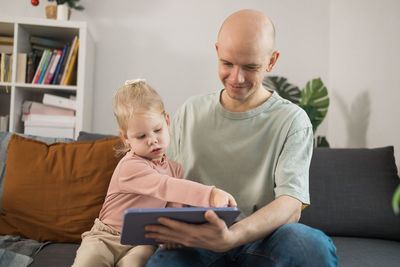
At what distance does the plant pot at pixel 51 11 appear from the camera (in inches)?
107

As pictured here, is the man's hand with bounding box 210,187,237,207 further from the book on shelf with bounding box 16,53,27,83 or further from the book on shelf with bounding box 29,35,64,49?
the book on shelf with bounding box 29,35,64,49

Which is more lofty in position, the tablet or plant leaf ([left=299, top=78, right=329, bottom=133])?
plant leaf ([left=299, top=78, right=329, bottom=133])

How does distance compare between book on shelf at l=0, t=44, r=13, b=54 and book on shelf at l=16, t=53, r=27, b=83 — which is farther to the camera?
book on shelf at l=0, t=44, r=13, b=54

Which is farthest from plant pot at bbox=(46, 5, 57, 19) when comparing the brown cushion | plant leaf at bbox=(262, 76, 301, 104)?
plant leaf at bbox=(262, 76, 301, 104)

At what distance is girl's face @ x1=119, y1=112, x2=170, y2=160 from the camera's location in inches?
49.9

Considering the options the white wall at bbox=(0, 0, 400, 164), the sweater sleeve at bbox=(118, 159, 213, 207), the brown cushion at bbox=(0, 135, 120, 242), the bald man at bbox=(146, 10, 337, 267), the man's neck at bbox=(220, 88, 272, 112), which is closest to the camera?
the bald man at bbox=(146, 10, 337, 267)

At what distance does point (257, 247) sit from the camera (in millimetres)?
1147

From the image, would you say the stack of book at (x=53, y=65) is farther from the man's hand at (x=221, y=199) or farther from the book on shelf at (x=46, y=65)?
the man's hand at (x=221, y=199)

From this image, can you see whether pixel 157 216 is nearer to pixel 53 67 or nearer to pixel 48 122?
pixel 48 122

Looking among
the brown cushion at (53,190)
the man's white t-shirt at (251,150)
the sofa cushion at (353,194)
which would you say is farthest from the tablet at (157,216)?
the sofa cushion at (353,194)

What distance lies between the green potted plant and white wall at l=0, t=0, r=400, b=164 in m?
0.12

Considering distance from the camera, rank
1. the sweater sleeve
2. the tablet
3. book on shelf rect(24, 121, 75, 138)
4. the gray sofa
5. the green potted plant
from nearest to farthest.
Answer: the tablet, the sweater sleeve, the gray sofa, book on shelf rect(24, 121, 75, 138), the green potted plant

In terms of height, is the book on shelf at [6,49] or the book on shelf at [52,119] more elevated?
the book on shelf at [6,49]

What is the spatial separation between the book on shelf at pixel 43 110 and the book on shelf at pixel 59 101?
3 cm
